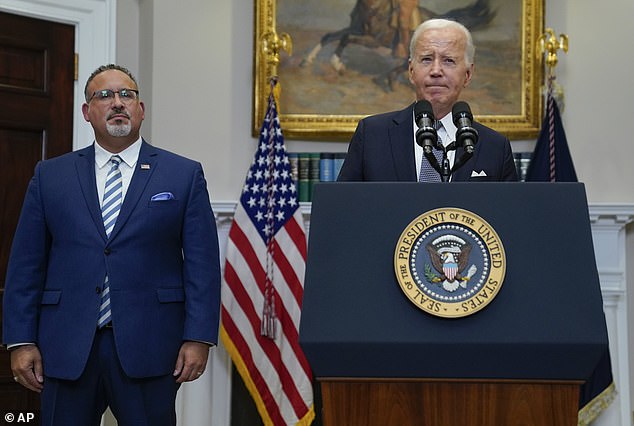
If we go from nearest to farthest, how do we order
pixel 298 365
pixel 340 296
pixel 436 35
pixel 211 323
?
pixel 340 296, pixel 436 35, pixel 211 323, pixel 298 365

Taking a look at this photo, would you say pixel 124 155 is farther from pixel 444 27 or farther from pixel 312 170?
pixel 312 170

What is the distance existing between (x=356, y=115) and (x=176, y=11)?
4.04ft

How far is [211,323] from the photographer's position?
313 cm

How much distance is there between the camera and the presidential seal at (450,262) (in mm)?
2072

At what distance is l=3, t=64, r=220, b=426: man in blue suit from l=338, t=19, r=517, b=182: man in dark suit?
658 millimetres

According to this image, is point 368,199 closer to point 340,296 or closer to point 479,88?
point 340,296

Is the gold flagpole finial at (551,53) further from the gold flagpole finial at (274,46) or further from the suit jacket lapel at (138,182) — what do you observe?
the suit jacket lapel at (138,182)

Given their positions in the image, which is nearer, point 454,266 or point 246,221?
point 454,266

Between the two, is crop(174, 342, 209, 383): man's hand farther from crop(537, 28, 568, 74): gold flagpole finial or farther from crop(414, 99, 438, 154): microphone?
crop(537, 28, 568, 74): gold flagpole finial

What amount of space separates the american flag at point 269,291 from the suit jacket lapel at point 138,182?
2.01 metres

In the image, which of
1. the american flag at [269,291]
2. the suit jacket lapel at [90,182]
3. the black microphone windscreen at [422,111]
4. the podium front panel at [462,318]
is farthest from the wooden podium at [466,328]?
the american flag at [269,291]

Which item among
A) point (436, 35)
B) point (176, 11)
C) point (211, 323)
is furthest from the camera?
point (176, 11)

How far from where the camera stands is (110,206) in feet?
10.3

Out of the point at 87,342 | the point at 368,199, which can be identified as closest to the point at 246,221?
the point at 87,342
